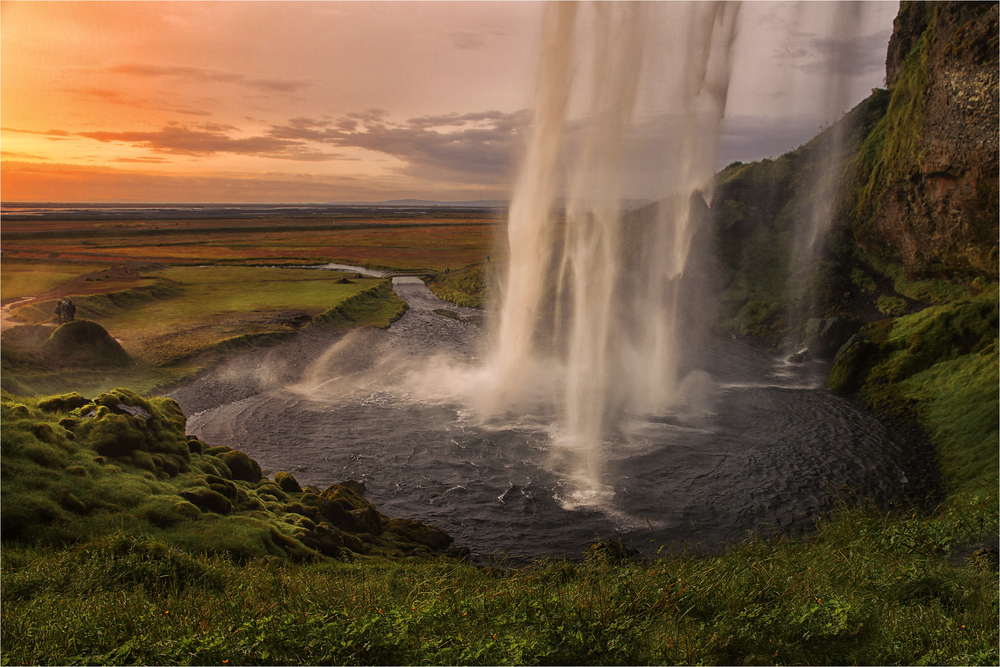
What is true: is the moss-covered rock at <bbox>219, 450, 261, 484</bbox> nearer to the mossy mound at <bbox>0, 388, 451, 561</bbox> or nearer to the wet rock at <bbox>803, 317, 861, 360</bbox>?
the mossy mound at <bbox>0, 388, 451, 561</bbox>

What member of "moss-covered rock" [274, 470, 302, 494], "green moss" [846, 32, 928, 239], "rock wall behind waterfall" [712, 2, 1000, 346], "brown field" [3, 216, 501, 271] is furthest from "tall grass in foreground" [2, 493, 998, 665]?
"brown field" [3, 216, 501, 271]

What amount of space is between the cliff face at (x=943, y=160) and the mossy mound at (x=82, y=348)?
47656 mm

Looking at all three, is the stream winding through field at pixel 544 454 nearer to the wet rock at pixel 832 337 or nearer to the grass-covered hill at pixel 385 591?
the grass-covered hill at pixel 385 591

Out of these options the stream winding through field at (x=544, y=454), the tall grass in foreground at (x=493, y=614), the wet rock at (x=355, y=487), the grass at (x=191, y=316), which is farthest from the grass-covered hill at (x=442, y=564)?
the stream winding through field at (x=544, y=454)

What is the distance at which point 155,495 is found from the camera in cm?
1433

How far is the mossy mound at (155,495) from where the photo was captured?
12664mm

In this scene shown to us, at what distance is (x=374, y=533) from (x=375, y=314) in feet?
123

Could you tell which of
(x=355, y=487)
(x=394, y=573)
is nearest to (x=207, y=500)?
(x=355, y=487)

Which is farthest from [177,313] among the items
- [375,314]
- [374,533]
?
[374,533]

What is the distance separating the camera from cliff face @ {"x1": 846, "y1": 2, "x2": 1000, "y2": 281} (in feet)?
97.2

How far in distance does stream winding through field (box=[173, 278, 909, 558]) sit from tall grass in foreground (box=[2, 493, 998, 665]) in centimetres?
615

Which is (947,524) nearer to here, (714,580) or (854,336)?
(714,580)

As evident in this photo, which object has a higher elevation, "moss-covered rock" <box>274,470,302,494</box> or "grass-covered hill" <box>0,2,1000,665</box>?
"grass-covered hill" <box>0,2,1000,665</box>

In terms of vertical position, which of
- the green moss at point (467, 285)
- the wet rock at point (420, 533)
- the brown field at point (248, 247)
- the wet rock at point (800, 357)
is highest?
the brown field at point (248, 247)
